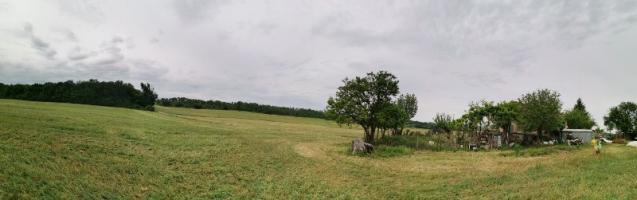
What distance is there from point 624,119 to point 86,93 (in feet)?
341

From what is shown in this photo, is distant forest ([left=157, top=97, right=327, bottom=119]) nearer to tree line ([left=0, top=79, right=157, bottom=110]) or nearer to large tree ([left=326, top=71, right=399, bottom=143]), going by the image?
tree line ([left=0, top=79, right=157, bottom=110])

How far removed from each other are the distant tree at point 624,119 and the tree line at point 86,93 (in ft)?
301

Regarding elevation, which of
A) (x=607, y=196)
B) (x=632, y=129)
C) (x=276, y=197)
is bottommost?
(x=276, y=197)

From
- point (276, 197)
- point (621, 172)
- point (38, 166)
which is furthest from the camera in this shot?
point (621, 172)

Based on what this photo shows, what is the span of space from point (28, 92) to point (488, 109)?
3589 inches

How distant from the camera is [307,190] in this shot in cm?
1305

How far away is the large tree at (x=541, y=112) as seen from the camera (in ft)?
118

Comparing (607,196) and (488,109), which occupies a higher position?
(488,109)

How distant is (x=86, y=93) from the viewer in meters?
82.9

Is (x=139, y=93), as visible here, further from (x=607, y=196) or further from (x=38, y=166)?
(x=607, y=196)

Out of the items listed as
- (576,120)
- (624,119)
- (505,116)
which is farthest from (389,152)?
(624,119)

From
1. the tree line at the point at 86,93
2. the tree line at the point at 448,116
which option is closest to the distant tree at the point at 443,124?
the tree line at the point at 448,116

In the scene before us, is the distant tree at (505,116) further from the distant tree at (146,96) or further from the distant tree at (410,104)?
the distant tree at (146,96)

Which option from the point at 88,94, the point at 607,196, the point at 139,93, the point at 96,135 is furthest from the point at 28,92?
the point at 607,196
